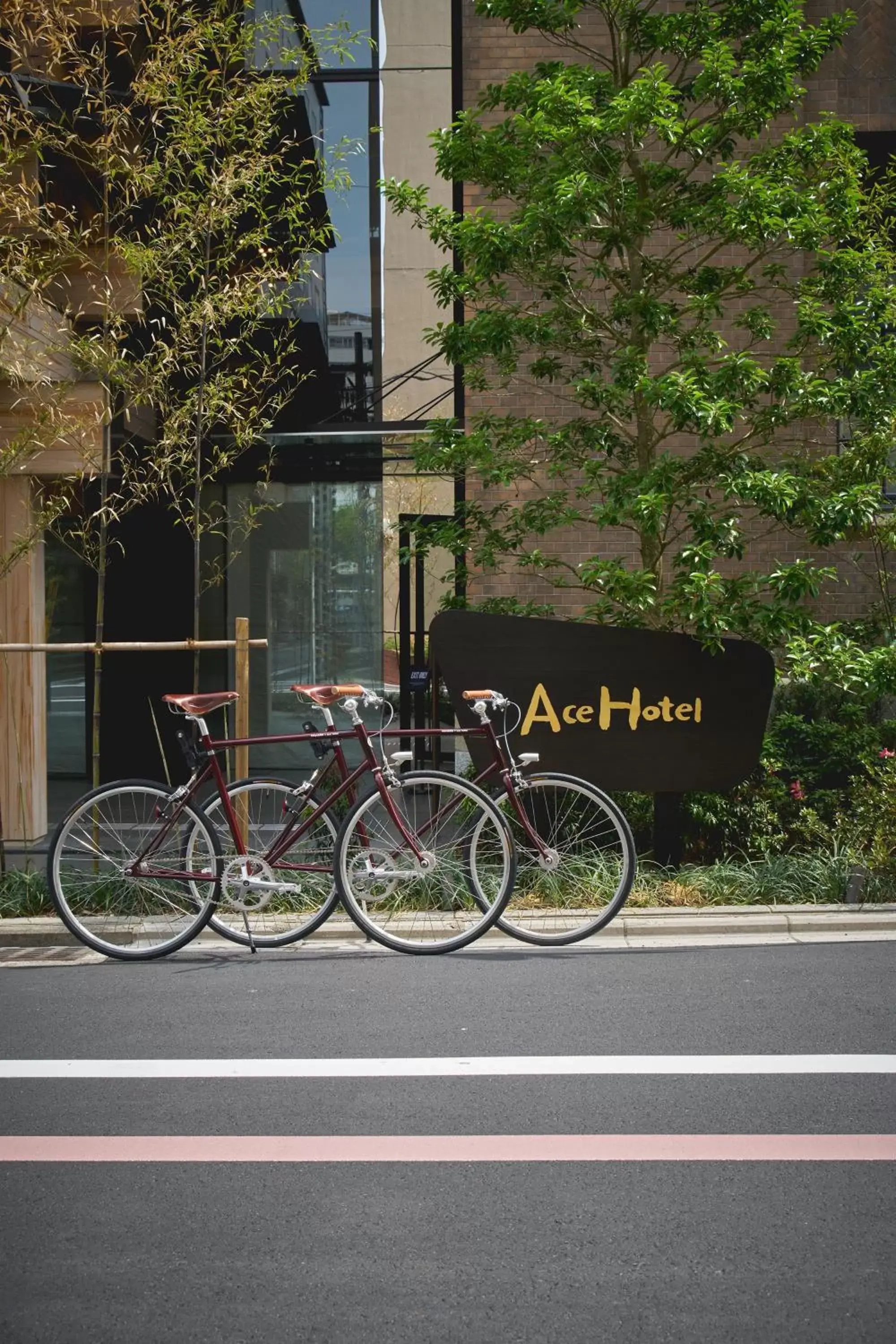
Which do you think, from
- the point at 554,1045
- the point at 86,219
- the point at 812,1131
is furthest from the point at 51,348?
the point at 812,1131

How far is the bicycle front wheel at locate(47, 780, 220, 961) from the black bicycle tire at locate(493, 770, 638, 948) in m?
1.61

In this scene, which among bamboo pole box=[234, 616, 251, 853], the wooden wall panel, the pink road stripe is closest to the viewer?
the pink road stripe

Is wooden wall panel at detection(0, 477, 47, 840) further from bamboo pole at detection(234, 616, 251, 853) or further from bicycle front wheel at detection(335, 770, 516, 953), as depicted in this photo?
bicycle front wheel at detection(335, 770, 516, 953)

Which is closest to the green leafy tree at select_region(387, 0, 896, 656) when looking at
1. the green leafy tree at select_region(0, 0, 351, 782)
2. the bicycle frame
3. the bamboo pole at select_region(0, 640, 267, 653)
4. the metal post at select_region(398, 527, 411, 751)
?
the green leafy tree at select_region(0, 0, 351, 782)

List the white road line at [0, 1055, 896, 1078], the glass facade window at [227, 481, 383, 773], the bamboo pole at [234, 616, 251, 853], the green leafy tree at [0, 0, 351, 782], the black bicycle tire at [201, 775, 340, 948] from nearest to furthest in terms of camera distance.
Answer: the white road line at [0, 1055, 896, 1078]
the black bicycle tire at [201, 775, 340, 948]
the bamboo pole at [234, 616, 251, 853]
the green leafy tree at [0, 0, 351, 782]
the glass facade window at [227, 481, 383, 773]

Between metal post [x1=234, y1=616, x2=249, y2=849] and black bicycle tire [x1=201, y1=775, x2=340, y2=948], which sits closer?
black bicycle tire [x1=201, y1=775, x2=340, y2=948]

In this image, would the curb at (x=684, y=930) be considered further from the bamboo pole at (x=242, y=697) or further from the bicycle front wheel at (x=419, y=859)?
the bamboo pole at (x=242, y=697)

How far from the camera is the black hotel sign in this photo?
853 centimetres

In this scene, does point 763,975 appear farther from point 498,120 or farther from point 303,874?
point 498,120

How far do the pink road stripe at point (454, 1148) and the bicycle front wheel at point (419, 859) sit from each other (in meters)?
2.59

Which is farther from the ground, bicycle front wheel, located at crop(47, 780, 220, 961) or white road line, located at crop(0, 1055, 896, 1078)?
bicycle front wheel, located at crop(47, 780, 220, 961)

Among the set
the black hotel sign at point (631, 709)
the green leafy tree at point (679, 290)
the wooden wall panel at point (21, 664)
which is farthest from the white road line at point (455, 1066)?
the wooden wall panel at point (21, 664)

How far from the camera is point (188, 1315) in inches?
128

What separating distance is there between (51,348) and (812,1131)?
23.1 ft
